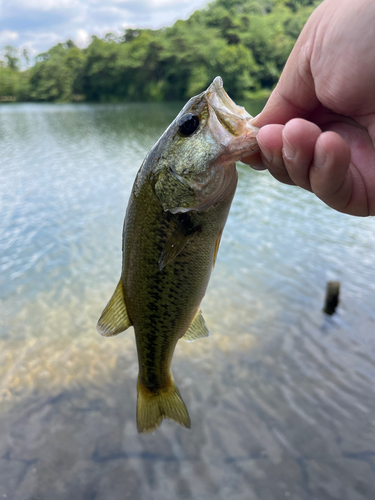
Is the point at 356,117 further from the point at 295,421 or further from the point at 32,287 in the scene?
the point at 32,287

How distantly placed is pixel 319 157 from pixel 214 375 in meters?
4.97

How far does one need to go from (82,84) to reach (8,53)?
67509mm

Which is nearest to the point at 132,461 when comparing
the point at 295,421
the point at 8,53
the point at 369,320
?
the point at 295,421

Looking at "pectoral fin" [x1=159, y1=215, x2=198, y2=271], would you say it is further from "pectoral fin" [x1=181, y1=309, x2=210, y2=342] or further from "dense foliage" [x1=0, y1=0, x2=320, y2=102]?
"dense foliage" [x1=0, y1=0, x2=320, y2=102]

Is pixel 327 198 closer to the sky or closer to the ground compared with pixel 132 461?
closer to the sky

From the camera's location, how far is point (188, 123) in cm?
204

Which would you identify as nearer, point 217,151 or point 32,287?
point 217,151

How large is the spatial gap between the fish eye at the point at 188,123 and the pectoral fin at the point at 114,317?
3.62 feet

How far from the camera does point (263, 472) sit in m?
4.42

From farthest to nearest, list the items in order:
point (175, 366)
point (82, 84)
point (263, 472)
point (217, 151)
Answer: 1. point (82, 84)
2. point (175, 366)
3. point (263, 472)
4. point (217, 151)

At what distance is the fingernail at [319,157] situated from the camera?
1646 millimetres

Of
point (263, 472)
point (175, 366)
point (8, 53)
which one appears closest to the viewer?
point (263, 472)

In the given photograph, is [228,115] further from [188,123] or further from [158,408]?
[158,408]

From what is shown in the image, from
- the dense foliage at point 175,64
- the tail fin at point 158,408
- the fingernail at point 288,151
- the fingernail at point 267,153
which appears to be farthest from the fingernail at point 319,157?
the dense foliage at point 175,64
